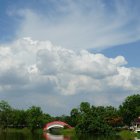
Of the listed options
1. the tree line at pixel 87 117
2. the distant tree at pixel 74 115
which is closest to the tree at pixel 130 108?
the tree line at pixel 87 117

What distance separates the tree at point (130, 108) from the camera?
8250 cm

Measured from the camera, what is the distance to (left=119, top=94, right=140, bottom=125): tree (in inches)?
3248

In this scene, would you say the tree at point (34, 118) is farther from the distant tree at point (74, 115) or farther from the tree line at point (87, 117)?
the distant tree at point (74, 115)

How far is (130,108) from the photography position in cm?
8319

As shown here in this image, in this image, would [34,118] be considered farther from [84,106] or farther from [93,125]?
[93,125]

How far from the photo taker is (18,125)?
9969cm

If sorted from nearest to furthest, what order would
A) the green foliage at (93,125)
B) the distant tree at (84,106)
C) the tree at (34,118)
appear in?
the green foliage at (93,125) → the distant tree at (84,106) → the tree at (34,118)

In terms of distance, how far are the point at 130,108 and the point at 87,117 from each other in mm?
16915

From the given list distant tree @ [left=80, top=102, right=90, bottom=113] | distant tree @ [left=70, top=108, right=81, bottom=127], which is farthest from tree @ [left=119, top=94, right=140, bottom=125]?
distant tree @ [left=70, top=108, right=81, bottom=127]

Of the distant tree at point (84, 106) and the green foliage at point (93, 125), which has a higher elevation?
the distant tree at point (84, 106)

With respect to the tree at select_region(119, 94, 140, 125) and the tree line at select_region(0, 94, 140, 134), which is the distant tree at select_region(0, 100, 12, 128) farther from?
the tree at select_region(119, 94, 140, 125)

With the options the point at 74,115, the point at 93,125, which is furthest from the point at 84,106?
the point at 93,125

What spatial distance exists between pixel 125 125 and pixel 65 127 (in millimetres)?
13331

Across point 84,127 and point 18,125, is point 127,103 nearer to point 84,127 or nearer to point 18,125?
point 84,127
